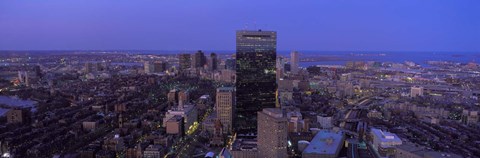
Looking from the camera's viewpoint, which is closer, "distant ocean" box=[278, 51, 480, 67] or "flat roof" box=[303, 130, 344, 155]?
"flat roof" box=[303, 130, 344, 155]

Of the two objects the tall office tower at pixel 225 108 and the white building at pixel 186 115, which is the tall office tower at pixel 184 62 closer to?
the white building at pixel 186 115

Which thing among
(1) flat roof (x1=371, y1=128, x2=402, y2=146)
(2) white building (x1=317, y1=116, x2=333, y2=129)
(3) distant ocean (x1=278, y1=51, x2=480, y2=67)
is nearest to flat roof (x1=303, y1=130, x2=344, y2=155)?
(1) flat roof (x1=371, y1=128, x2=402, y2=146)

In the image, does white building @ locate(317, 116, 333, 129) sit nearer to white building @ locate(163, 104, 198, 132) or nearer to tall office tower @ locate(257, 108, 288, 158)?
white building @ locate(163, 104, 198, 132)

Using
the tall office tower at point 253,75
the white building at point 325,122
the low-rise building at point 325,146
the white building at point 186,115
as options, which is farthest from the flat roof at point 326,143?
the white building at point 186,115

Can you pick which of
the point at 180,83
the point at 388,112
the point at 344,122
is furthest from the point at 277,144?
the point at 180,83

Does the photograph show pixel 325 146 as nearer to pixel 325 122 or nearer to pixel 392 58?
pixel 325 122

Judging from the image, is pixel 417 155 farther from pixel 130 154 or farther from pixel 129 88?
pixel 129 88
